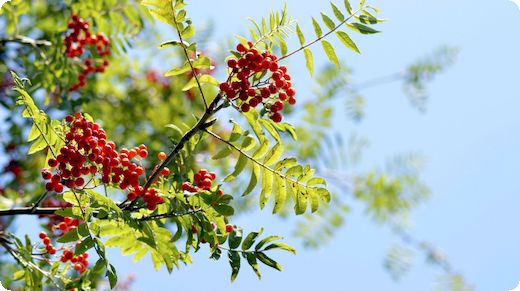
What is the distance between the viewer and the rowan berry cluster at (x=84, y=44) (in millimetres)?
4719

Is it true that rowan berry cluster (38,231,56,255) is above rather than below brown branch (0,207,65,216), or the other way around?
above

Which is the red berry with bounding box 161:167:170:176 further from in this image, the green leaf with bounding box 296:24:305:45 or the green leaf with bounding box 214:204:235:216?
the green leaf with bounding box 296:24:305:45

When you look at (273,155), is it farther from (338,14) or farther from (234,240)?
(338,14)

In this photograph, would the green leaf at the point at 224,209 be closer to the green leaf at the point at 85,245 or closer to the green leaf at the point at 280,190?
the green leaf at the point at 280,190

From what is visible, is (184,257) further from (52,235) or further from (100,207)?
(52,235)

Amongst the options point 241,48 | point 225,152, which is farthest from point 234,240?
point 241,48

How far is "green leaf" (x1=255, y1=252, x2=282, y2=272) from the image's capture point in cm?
274

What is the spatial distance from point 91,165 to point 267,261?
849 mm

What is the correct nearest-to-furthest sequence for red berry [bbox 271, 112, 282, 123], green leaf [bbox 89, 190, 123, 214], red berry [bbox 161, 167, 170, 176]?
green leaf [bbox 89, 190, 123, 214]
red berry [bbox 271, 112, 282, 123]
red berry [bbox 161, 167, 170, 176]

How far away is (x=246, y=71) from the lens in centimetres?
265

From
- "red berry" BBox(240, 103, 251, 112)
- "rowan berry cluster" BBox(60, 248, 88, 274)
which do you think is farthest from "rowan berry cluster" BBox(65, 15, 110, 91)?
"red berry" BBox(240, 103, 251, 112)

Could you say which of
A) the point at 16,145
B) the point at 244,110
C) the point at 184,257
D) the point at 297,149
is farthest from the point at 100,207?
the point at 297,149

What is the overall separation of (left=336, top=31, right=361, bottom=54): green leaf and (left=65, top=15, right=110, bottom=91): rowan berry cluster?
2.52 metres

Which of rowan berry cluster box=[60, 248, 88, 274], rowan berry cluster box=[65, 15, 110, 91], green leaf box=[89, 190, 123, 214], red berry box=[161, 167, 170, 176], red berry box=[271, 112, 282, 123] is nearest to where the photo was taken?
green leaf box=[89, 190, 123, 214]
